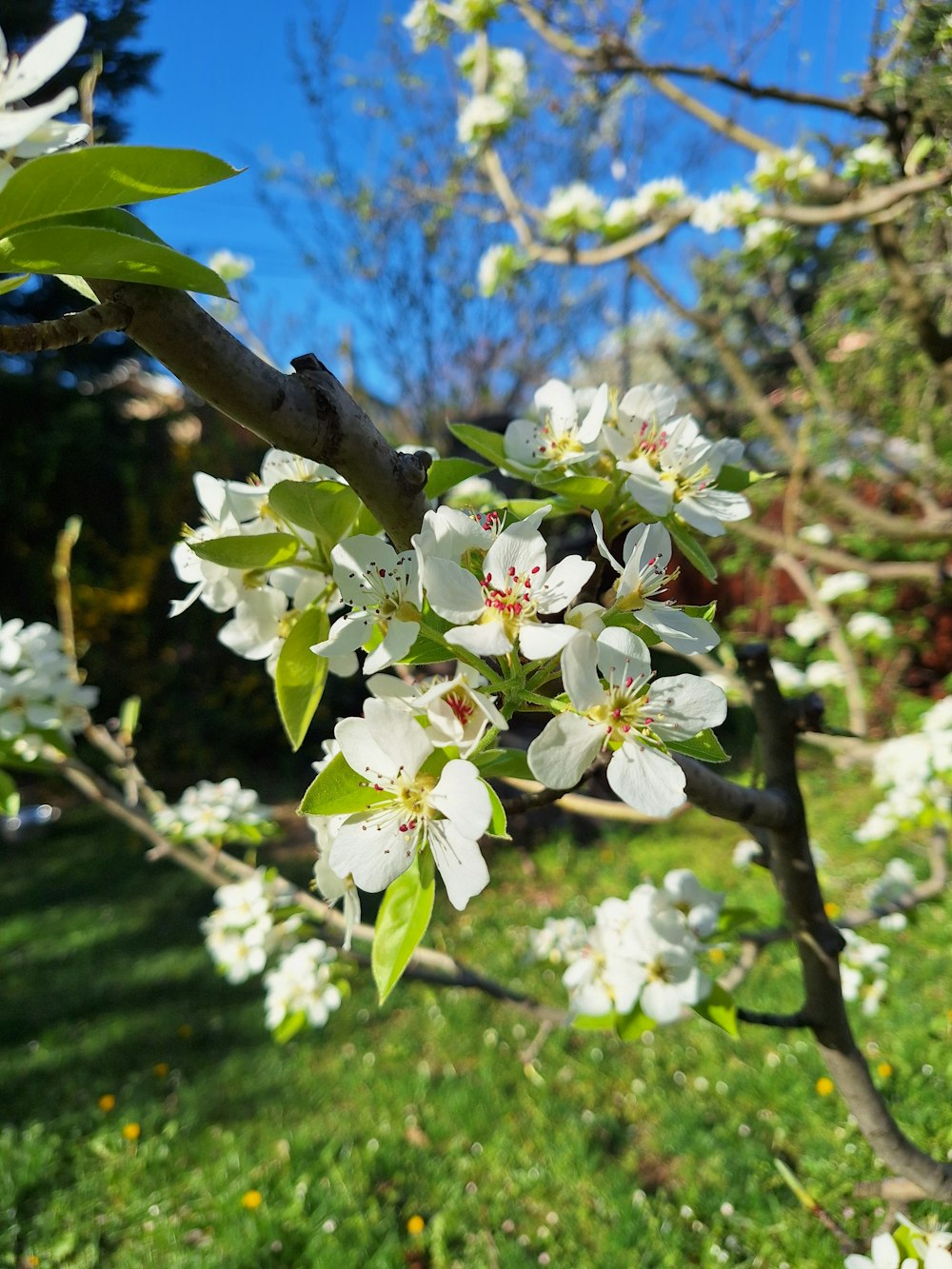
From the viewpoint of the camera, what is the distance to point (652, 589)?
634 mm

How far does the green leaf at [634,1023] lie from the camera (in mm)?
1058

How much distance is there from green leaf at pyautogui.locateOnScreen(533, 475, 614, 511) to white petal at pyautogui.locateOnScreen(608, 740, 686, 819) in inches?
9.3

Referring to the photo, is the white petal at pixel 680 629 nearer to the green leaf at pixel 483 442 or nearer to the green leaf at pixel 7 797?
the green leaf at pixel 483 442

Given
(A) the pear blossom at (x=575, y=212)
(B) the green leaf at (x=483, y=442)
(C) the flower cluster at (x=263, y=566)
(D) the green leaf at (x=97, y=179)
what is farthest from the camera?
(A) the pear blossom at (x=575, y=212)

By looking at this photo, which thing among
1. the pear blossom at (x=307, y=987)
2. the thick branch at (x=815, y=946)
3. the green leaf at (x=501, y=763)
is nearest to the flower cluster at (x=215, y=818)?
the pear blossom at (x=307, y=987)

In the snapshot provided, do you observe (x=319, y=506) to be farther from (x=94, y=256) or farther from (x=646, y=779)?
(x=646, y=779)

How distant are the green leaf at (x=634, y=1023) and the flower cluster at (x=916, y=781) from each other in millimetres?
1227

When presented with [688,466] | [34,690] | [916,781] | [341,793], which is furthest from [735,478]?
[916,781]

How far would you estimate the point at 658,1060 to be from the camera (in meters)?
2.70

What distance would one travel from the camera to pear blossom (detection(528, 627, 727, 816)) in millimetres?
514

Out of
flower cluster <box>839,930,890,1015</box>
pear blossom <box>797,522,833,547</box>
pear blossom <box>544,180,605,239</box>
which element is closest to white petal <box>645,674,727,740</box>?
flower cluster <box>839,930,890,1015</box>

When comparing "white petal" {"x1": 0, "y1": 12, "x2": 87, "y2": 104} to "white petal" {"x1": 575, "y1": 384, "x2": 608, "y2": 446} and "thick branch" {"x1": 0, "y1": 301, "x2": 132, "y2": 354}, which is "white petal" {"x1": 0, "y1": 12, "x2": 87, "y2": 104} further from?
"white petal" {"x1": 575, "y1": 384, "x2": 608, "y2": 446}

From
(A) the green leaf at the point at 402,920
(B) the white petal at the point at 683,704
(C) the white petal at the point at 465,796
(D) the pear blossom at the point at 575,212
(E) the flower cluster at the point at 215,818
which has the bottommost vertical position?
(E) the flower cluster at the point at 215,818

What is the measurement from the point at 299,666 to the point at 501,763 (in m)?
0.21
